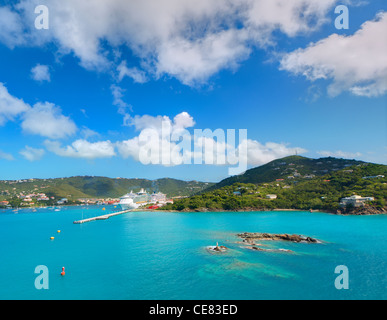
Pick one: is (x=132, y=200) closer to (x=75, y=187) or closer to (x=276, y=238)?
(x=276, y=238)

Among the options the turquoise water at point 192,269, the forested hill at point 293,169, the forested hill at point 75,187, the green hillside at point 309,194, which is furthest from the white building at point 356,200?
the forested hill at point 75,187

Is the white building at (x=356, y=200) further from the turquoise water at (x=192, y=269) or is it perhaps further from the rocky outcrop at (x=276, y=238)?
the rocky outcrop at (x=276, y=238)

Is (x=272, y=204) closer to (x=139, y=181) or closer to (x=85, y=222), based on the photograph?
(x=85, y=222)

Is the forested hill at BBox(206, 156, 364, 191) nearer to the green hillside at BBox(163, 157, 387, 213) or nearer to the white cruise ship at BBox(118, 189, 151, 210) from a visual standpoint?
the green hillside at BBox(163, 157, 387, 213)

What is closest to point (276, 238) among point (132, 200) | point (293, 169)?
point (132, 200)

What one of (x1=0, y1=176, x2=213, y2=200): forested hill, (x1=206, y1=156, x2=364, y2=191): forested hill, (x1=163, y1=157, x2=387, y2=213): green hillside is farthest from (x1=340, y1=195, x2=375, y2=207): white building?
(x1=0, y1=176, x2=213, y2=200): forested hill

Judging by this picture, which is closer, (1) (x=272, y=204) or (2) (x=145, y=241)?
(2) (x=145, y=241)
